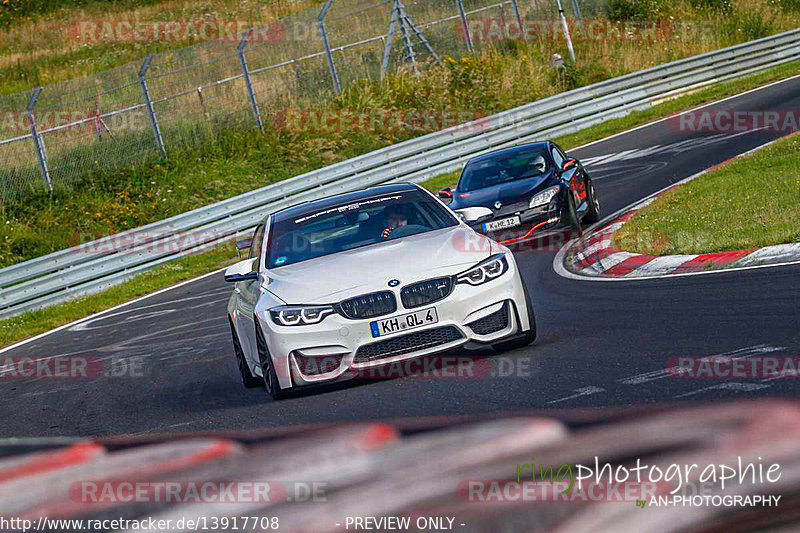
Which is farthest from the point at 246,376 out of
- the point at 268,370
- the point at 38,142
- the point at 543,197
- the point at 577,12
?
the point at 577,12

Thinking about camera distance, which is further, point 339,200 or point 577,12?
point 577,12

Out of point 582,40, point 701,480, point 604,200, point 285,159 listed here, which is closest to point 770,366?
point 701,480

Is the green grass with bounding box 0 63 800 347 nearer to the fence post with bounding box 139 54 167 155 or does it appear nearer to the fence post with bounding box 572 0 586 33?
the fence post with bounding box 139 54 167 155

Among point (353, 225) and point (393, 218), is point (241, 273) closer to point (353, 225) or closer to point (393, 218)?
point (353, 225)

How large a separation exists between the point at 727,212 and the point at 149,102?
1904 cm

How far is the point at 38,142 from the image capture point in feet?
85.0

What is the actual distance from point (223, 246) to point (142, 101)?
22.8 feet

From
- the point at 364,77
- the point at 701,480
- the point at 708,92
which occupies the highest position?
the point at 701,480

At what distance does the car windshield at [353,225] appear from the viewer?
8492mm

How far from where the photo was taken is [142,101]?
1107 inches

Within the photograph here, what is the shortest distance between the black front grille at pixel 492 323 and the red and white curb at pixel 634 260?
10.4 ft

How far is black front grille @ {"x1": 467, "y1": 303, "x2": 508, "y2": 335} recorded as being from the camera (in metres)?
7.42

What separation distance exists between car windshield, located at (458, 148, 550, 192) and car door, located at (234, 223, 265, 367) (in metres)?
7.74

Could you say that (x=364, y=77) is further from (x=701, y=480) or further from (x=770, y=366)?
(x=701, y=480)
